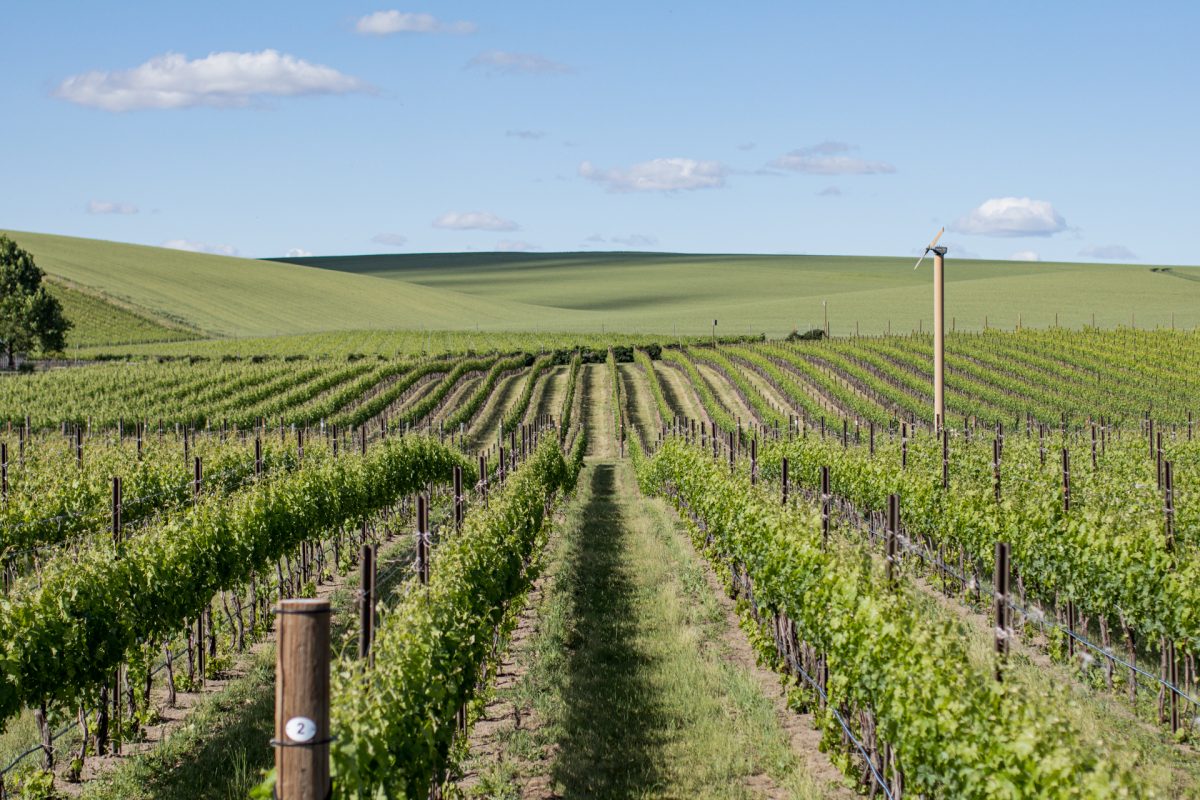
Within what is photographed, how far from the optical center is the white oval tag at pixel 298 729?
398cm

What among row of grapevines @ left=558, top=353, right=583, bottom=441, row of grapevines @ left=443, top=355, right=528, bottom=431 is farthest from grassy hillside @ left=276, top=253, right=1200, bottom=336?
row of grapevines @ left=443, top=355, right=528, bottom=431

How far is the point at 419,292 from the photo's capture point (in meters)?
115

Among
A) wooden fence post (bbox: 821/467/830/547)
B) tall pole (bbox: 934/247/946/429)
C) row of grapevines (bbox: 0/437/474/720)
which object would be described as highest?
tall pole (bbox: 934/247/946/429)

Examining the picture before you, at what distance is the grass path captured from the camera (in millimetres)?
8742

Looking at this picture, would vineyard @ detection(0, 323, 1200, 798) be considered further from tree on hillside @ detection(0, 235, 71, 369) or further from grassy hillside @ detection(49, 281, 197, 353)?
grassy hillside @ detection(49, 281, 197, 353)

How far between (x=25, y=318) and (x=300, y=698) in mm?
72286

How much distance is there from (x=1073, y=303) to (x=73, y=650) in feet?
304

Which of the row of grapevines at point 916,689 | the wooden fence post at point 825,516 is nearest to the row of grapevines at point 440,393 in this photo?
the wooden fence post at point 825,516

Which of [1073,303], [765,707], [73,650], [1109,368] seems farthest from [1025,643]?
[1073,303]

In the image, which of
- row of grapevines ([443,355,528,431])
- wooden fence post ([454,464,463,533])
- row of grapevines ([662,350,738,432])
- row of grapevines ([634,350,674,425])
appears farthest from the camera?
row of grapevines ([634,350,674,425])

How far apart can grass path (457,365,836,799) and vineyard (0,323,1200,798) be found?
42 mm

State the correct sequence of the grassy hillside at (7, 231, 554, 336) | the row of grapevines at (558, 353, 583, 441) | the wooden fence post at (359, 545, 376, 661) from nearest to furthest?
1. the wooden fence post at (359, 545, 376, 661)
2. the row of grapevines at (558, 353, 583, 441)
3. the grassy hillside at (7, 231, 554, 336)

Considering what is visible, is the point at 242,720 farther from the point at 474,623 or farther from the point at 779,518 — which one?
the point at 779,518

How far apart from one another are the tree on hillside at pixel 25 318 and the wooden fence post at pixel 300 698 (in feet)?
235
